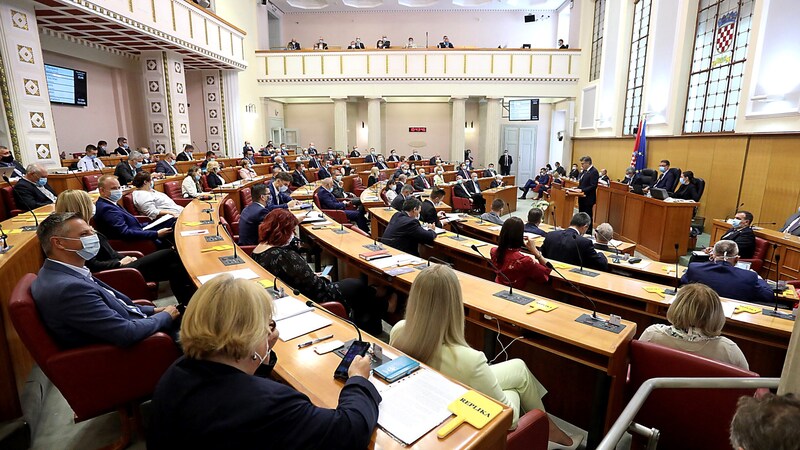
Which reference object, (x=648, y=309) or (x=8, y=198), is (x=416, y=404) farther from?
(x=8, y=198)

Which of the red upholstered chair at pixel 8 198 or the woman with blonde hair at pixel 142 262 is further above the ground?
the red upholstered chair at pixel 8 198

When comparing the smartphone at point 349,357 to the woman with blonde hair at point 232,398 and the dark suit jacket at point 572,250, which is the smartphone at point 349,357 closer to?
the woman with blonde hair at point 232,398

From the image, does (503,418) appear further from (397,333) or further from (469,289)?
(469,289)

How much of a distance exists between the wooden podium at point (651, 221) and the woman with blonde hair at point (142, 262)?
6498 mm

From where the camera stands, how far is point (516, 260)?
3.54 metres

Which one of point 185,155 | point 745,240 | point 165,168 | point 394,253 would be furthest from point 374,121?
point 745,240

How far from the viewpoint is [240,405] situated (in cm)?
115

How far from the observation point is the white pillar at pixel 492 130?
1602cm

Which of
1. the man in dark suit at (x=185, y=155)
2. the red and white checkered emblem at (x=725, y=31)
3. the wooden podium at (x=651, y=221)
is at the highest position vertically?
the red and white checkered emblem at (x=725, y=31)

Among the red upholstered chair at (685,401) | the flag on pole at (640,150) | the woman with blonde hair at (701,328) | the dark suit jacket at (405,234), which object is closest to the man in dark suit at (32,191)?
the dark suit jacket at (405,234)

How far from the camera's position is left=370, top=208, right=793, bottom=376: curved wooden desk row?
275 cm

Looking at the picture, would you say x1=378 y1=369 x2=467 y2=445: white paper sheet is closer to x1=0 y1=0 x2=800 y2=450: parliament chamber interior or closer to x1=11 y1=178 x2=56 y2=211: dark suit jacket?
x1=0 y1=0 x2=800 y2=450: parliament chamber interior

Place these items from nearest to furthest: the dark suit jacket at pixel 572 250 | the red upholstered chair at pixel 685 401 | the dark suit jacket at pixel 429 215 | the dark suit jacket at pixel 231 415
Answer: the dark suit jacket at pixel 231 415 → the red upholstered chair at pixel 685 401 → the dark suit jacket at pixel 572 250 → the dark suit jacket at pixel 429 215

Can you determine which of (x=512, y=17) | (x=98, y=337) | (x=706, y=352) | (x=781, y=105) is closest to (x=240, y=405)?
(x=98, y=337)
